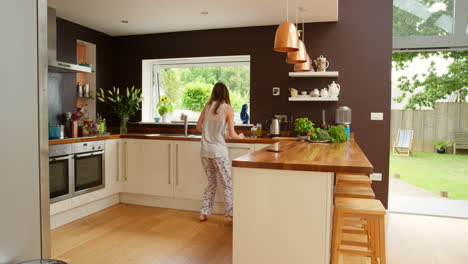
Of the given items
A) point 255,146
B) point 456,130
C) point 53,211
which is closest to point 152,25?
point 255,146

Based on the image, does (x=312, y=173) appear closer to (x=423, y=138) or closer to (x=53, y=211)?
(x=53, y=211)

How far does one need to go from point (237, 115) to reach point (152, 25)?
1.64 m

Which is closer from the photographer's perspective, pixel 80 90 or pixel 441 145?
pixel 441 145

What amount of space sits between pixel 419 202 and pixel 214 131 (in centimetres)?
281

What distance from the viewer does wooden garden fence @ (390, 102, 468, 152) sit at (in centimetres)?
448

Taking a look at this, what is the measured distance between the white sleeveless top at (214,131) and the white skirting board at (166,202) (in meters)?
0.82

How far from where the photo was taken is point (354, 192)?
2.62 m

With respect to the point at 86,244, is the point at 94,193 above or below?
above

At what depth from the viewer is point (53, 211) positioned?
11.6 feet

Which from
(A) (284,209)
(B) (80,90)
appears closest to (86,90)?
(B) (80,90)

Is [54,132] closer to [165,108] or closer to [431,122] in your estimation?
[165,108]

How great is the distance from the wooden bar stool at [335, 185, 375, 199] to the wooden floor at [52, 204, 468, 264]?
64 cm

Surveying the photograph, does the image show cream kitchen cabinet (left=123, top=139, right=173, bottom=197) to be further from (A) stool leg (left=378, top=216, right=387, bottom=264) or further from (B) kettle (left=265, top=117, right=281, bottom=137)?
(A) stool leg (left=378, top=216, right=387, bottom=264)

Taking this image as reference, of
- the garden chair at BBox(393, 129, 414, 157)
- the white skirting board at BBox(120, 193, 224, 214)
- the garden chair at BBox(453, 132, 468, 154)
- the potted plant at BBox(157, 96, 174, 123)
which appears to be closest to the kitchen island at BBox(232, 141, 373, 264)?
the white skirting board at BBox(120, 193, 224, 214)
